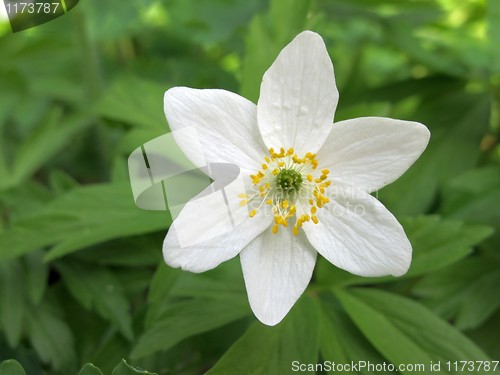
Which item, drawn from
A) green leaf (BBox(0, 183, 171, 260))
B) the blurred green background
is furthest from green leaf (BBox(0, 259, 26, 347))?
green leaf (BBox(0, 183, 171, 260))

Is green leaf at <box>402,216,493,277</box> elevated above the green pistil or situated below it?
below

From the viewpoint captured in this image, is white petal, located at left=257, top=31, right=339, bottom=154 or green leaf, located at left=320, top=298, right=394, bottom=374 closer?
white petal, located at left=257, top=31, right=339, bottom=154

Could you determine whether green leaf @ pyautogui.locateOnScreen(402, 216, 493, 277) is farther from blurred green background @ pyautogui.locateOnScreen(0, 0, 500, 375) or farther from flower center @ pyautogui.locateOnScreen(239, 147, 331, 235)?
flower center @ pyautogui.locateOnScreen(239, 147, 331, 235)

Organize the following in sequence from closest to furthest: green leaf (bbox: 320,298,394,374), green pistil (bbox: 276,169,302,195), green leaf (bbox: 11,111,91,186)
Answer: green pistil (bbox: 276,169,302,195)
green leaf (bbox: 320,298,394,374)
green leaf (bbox: 11,111,91,186)

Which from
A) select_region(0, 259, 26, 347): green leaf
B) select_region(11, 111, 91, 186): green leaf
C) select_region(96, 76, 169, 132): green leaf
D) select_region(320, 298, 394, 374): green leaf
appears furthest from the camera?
select_region(11, 111, 91, 186): green leaf

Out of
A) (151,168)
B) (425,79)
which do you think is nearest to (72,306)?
(151,168)

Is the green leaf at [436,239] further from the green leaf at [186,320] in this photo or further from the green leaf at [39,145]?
the green leaf at [39,145]

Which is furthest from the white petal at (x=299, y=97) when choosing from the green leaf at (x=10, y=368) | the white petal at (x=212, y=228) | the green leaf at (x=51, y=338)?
the green leaf at (x=51, y=338)
